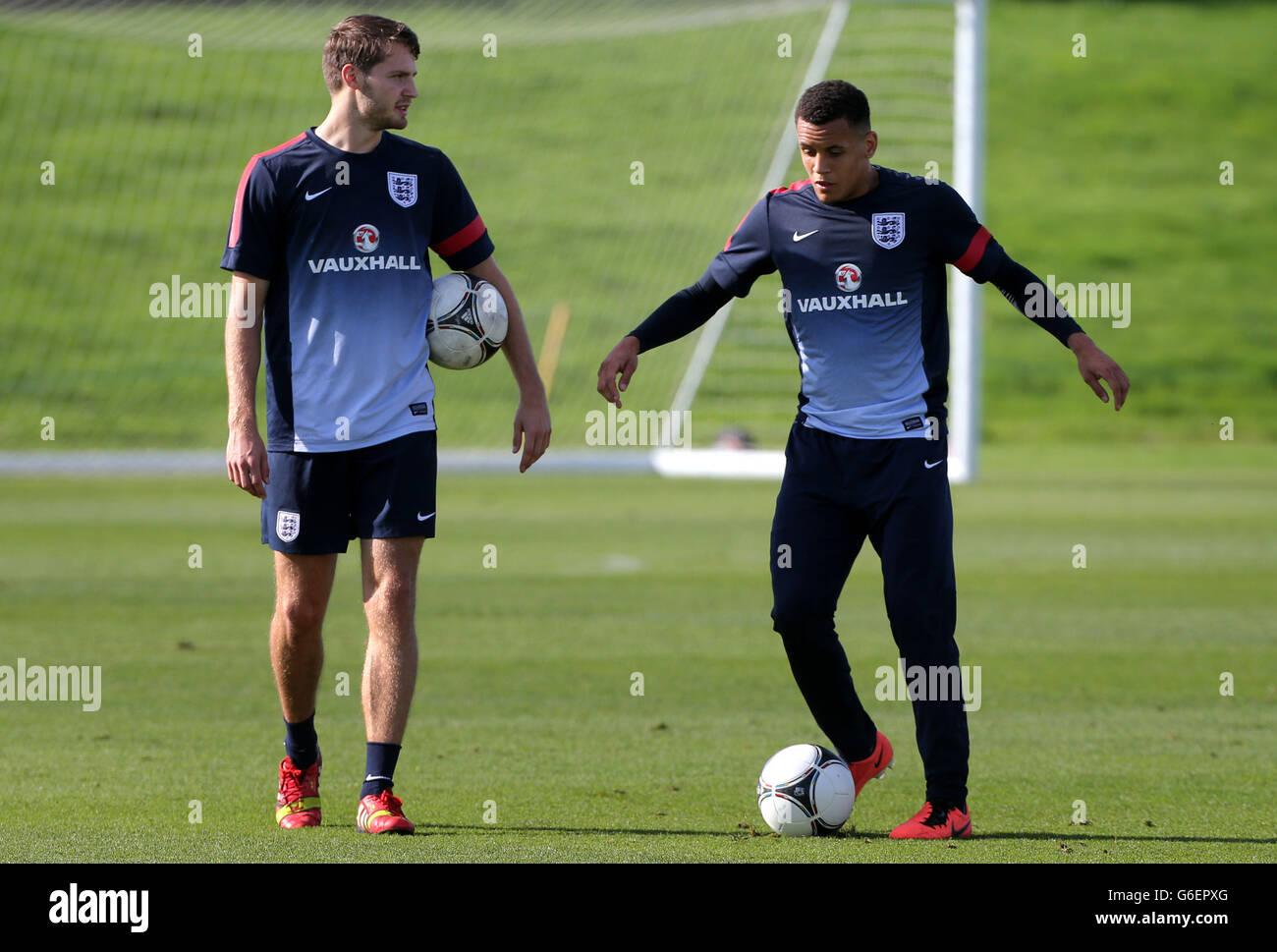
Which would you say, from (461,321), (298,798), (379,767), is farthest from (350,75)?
(298,798)

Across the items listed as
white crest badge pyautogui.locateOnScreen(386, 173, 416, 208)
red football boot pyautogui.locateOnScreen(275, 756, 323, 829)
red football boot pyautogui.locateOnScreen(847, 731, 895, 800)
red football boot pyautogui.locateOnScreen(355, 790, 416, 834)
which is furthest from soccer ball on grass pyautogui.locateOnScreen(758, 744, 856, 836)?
white crest badge pyautogui.locateOnScreen(386, 173, 416, 208)

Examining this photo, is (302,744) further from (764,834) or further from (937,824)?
(937,824)

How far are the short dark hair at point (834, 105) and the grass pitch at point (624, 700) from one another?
2365mm

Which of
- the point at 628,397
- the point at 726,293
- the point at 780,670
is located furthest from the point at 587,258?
the point at 726,293

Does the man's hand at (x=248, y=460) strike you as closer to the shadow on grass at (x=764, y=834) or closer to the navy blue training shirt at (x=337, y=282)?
the navy blue training shirt at (x=337, y=282)

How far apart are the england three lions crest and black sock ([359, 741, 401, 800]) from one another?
235 centimetres

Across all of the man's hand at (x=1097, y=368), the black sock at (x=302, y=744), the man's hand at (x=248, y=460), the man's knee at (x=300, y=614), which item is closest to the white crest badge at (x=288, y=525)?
the man's hand at (x=248, y=460)

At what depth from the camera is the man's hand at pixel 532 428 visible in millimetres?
6648

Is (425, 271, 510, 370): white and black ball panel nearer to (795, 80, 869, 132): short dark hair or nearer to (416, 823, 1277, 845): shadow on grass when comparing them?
(795, 80, 869, 132): short dark hair

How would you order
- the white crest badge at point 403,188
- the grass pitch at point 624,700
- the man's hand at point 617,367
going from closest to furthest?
the grass pitch at point 624,700 < the white crest badge at point 403,188 < the man's hand at point 617,367

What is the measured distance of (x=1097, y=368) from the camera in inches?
247

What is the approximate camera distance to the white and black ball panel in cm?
655
